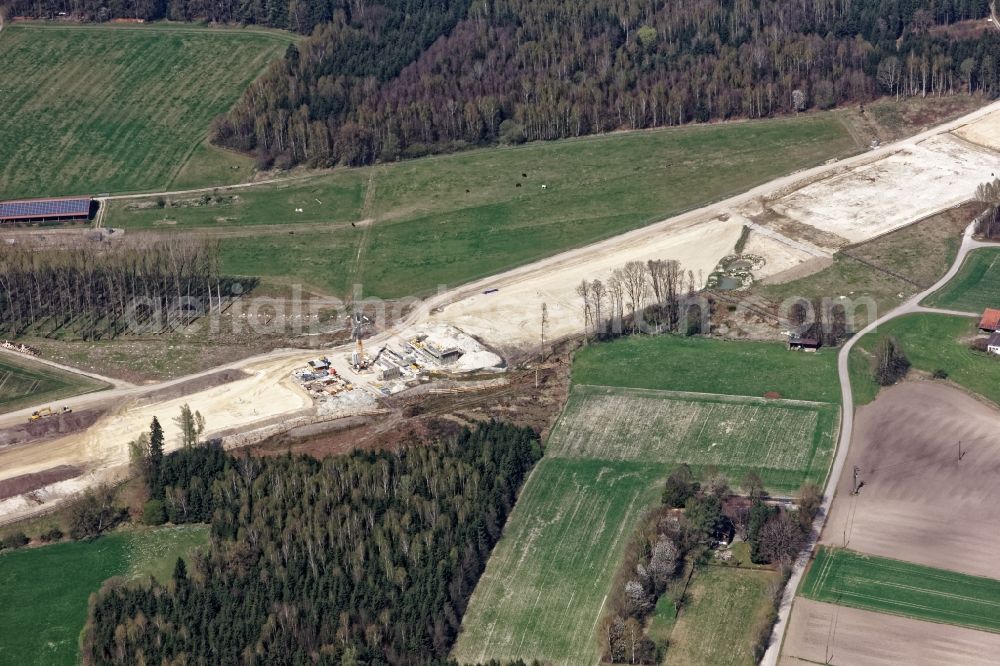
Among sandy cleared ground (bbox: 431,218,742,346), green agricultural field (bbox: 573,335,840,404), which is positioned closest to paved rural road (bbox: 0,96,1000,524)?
sandy cleared ground (bbox: 431,218,742,346)

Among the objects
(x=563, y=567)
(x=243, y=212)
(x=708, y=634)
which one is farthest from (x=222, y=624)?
(x=243, y=212)

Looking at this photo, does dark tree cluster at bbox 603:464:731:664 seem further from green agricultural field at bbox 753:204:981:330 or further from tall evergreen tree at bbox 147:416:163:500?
tall evergreen tree at bbox 147:416:163:500

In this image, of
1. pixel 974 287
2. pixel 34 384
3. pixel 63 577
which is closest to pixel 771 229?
pixel 974 287

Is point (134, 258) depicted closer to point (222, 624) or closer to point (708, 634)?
point (222, 624)

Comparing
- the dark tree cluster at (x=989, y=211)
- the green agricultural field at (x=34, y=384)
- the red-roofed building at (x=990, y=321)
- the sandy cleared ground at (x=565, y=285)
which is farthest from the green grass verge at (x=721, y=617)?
the dark tree cluster at (x=989, y=211)

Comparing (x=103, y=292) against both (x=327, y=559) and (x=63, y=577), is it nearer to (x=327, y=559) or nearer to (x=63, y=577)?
(x=63, y=577)

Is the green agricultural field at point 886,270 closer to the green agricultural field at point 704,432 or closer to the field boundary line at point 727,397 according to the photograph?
the field boundary line at point 727,397

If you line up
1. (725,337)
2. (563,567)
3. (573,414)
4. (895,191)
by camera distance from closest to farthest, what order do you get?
1. (563,567)
2. (573,414)
3. (725,337)
4. (895,191)
